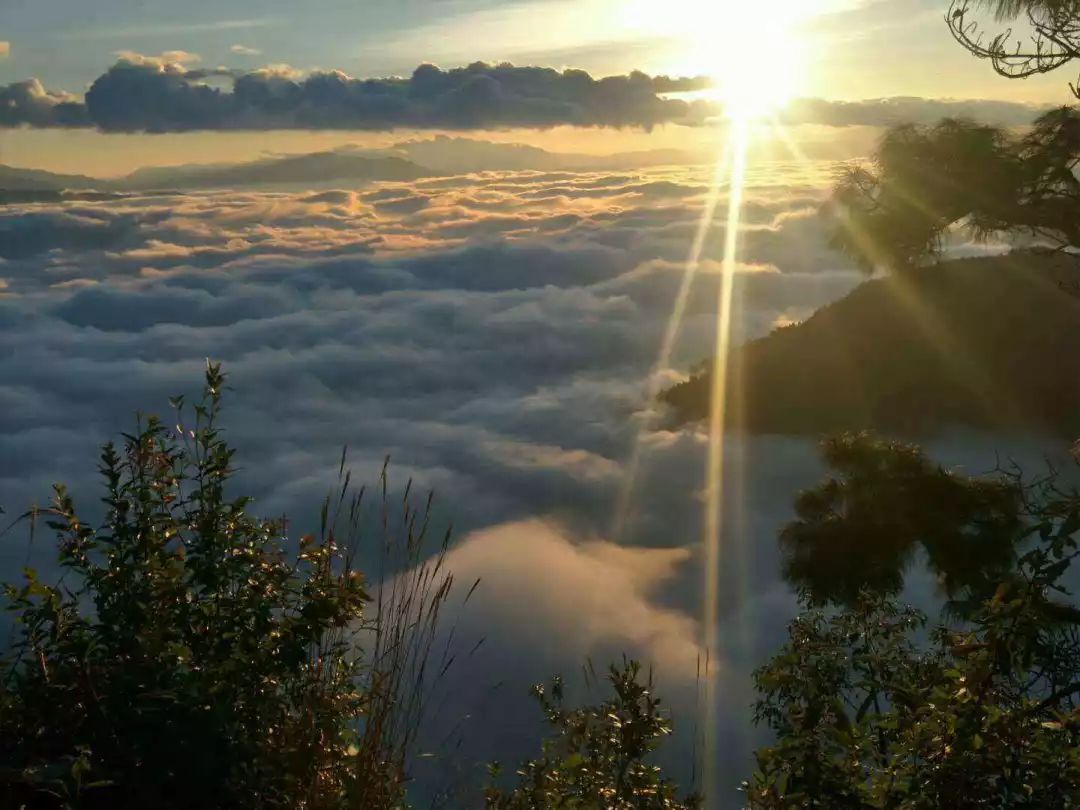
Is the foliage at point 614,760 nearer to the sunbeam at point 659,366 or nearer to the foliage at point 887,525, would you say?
the foliage at point 887,525

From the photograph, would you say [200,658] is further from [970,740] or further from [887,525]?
[887,525]

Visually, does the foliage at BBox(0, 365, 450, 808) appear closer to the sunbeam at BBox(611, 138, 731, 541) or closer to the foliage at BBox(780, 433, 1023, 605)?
the foliage at BBox(780, 433, 1023, 605)

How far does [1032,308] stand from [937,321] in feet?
19.7

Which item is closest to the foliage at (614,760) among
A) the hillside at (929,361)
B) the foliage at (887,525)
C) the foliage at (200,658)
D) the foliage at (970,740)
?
the foliage at (970,740)

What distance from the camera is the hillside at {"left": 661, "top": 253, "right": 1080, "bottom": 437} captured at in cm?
5225

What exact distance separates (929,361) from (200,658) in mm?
63094

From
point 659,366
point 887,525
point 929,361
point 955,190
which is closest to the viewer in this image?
point 955,190

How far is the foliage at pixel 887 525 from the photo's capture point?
8.89 meters

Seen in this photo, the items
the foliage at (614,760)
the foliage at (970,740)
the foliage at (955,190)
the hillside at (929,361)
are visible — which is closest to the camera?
the foliage at (970,740)

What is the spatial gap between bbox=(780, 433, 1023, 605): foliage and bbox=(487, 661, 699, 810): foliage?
599 centimetres

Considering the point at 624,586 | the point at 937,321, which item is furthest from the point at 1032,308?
the point at 624,586

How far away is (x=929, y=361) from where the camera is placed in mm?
61062

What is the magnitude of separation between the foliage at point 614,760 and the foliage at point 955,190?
14.4 ft

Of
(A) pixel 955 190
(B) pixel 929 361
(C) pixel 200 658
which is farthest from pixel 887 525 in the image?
(B) pixel 929 361
